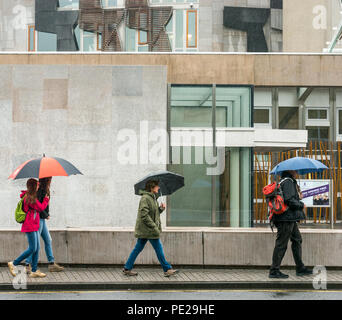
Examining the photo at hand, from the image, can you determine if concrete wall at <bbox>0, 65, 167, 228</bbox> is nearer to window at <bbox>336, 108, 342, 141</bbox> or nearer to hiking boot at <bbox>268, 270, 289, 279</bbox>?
hiking boot at <bbox>268, 270, 289, 279</bbox>

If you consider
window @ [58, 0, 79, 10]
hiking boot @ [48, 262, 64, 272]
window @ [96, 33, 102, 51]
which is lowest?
hiking boot @ [48, 262, 64, 272]

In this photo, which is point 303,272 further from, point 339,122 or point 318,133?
point 339,122

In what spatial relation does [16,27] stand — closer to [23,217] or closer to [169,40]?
[169,40]

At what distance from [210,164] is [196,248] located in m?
5.46

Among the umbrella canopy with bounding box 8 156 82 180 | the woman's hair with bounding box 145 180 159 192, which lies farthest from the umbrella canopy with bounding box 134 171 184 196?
the umbrella canopy with bounding box 8 156 82 180

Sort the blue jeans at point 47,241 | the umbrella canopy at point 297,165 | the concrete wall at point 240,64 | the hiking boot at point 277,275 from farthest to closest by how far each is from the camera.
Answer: the concrete wall at point 240,64 < the blue jeans at point 47,241 < the umbrella canopy at point 297,165 < the hiking boot at point 277,275

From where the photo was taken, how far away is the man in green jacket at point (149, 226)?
8586 mm

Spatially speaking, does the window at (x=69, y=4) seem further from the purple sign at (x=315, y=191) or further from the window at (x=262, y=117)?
the purple sign at (x=315, y=191)

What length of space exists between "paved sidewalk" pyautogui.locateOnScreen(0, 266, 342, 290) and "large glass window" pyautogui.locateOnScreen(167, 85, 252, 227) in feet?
18.2

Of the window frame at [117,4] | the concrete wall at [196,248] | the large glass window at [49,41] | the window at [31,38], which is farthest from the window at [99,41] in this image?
the concrete wall at [196,248]

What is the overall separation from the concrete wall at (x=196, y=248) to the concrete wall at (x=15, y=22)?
1293cm

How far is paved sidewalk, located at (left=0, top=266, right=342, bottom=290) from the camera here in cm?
822

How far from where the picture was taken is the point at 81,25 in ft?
67.7
